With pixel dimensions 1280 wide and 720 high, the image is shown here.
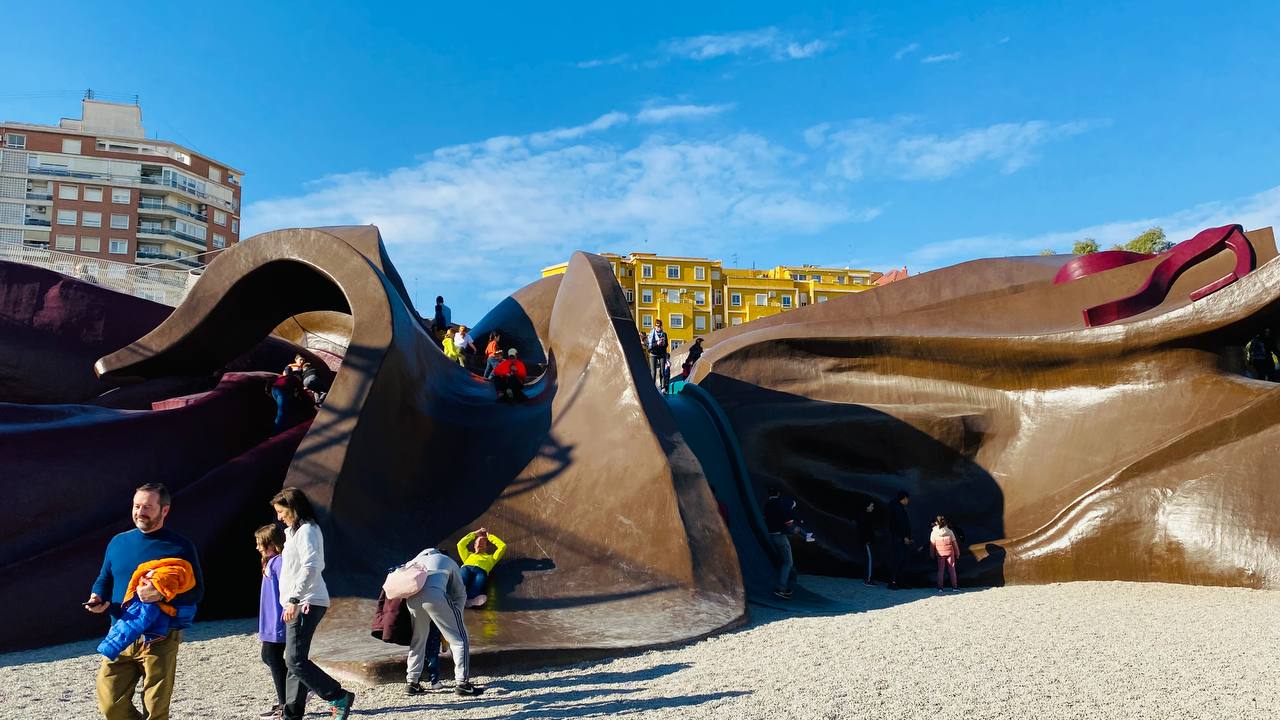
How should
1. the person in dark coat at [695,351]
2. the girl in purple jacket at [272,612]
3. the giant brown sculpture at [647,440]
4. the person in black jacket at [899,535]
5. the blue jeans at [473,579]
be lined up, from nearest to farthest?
the girl in purple jacket at [272,612] → the blue jeans at [473,579] → the giant brown sculpture at [647,440] → the person in black jacket at [899,535] → the person in dark coat at [695,351]

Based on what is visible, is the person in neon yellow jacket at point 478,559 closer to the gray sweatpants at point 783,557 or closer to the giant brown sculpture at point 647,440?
the giant brown sculpture at point 647,440

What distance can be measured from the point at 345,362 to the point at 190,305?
92.6 inches

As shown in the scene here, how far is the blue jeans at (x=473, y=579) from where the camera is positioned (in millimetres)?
7309

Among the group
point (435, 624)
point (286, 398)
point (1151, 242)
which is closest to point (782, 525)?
point (435, 624)

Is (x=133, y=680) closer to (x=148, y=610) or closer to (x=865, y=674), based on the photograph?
(x=148, y=610)

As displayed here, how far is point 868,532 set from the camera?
430 inches

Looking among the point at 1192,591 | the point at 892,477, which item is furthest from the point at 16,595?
the point at 1192,591

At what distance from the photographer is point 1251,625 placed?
24.0 ft

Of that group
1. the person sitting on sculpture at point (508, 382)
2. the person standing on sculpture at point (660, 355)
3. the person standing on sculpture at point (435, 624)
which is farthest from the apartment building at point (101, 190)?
the person standing on sculpture at point (435, 624)

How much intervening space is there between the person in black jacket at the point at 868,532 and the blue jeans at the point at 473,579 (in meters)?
5.41

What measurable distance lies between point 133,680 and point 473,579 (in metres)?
3.40

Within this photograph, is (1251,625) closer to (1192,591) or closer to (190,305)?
(1192,591)

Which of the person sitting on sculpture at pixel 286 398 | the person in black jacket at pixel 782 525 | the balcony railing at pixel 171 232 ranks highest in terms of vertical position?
the balcony railing at pixel 171 232

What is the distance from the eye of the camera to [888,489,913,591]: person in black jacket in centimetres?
1065
